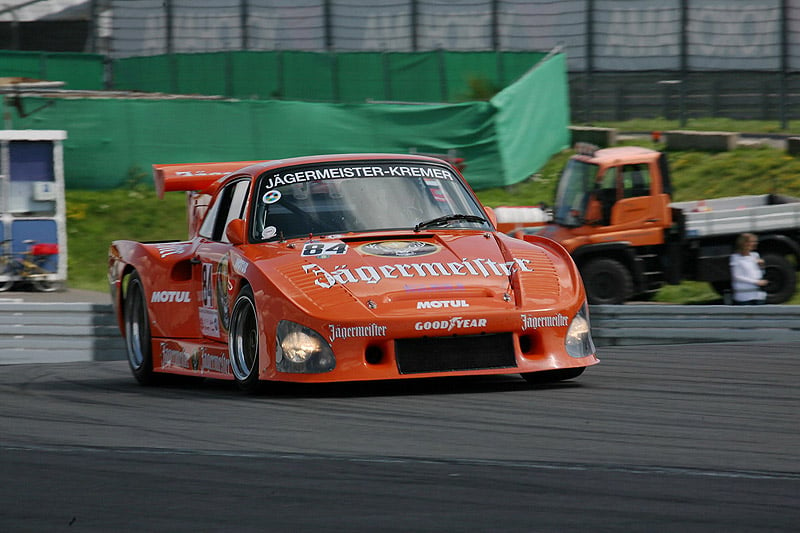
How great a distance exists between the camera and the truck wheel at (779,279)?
16.0 meters

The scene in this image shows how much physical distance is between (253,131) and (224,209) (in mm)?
13267

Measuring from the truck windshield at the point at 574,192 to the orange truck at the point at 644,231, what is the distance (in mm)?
12

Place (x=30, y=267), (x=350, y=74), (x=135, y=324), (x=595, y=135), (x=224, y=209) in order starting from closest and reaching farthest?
(x=224, y=209)
(x=135, y=324)
(x=30, y=267)
(x=595, y=135)
(x=350, y=74)

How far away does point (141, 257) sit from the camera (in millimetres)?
9117

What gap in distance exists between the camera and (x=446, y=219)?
7945mm

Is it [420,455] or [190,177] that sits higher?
[190,177]

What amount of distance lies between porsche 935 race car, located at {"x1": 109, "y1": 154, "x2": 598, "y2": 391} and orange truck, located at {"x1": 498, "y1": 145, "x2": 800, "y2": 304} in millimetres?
8243

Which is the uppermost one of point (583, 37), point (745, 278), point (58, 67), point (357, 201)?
point (583, 37)

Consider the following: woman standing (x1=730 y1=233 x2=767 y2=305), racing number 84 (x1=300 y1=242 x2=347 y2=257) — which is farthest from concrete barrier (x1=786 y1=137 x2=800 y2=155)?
racing number 84 (x1=300 y1=242 x2=347 y2=257)

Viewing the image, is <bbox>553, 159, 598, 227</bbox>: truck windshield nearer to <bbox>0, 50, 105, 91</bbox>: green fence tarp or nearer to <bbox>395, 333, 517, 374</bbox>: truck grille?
<bbox>395, 333, 517, 374</bbox>: truck grille

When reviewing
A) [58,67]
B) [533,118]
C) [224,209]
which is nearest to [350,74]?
[533,118]

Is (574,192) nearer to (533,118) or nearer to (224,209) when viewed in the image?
(533,118)

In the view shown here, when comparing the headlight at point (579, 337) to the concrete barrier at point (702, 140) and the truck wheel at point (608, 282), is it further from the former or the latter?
the concrete barrier at point (702, 140)

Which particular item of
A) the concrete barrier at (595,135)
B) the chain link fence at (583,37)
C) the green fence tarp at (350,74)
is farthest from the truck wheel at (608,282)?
the green fence tarp at (350,74)
